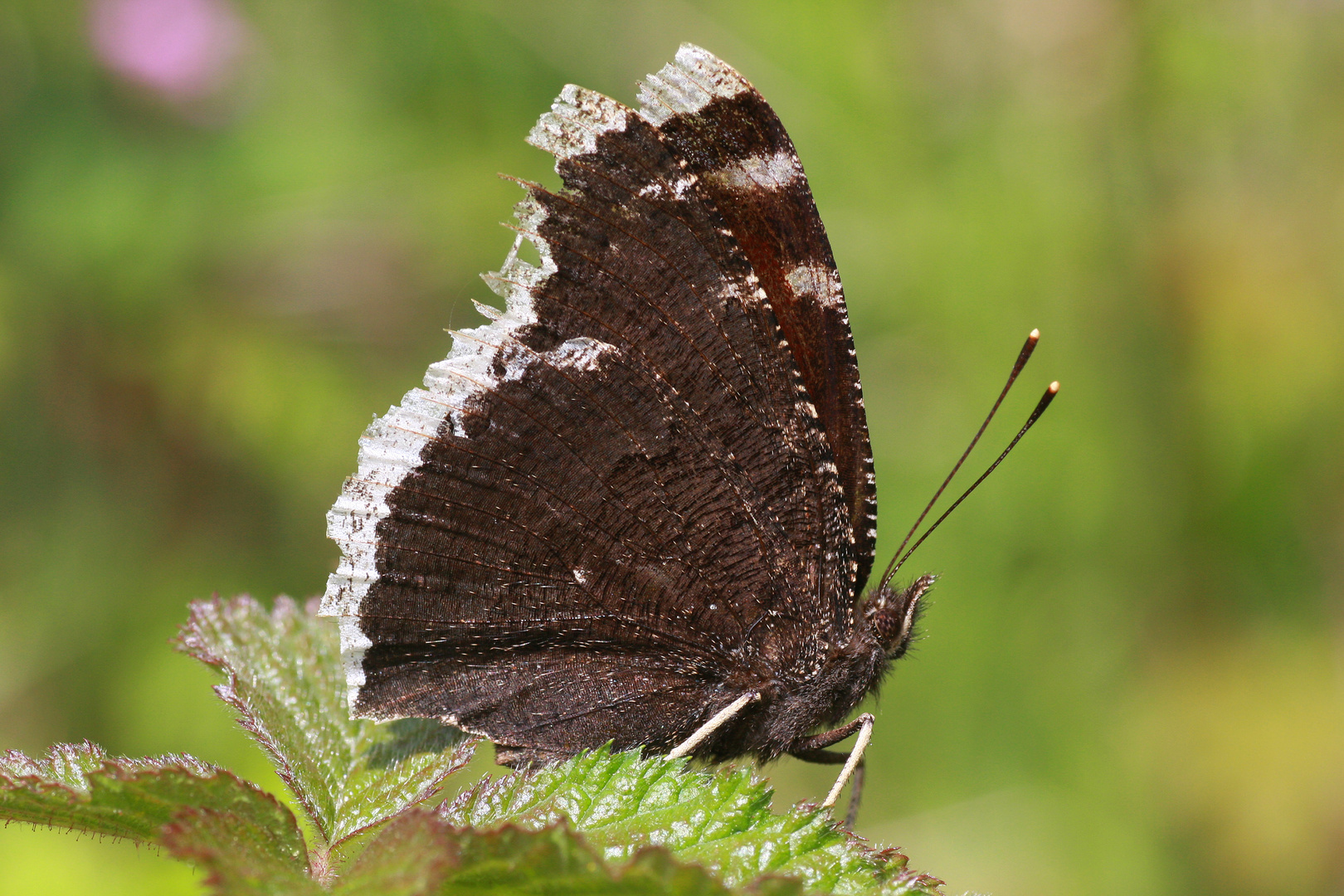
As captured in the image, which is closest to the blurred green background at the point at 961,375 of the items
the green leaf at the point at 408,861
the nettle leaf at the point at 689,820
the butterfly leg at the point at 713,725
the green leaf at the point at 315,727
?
the green leaf at the point at 315,727

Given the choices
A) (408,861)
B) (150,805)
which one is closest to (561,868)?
(408,861)

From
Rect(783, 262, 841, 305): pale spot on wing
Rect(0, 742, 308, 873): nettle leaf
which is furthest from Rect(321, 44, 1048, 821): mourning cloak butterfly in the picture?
Rect(0, 742, 308, 873): nettle leaf

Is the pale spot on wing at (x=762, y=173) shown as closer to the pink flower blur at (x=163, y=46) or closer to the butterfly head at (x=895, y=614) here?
the butterfly head at (x=895, y=614)

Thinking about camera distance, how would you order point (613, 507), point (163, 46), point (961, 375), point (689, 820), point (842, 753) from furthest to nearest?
point (961, 375), point (163, 46), point (842, 753), point (613, 507), point (689, 820)

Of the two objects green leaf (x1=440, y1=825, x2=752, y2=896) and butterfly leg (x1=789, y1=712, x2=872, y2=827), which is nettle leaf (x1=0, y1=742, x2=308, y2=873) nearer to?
green leaf (x1=440, y1=825, x2=752, y2=896)

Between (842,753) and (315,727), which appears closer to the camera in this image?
(315,727)

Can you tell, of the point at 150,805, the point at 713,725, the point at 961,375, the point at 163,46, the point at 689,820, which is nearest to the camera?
the point at 150,805

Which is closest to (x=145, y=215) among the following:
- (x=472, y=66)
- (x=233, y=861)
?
(x=472, y=66)

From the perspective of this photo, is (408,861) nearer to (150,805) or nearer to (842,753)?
(150,805)
